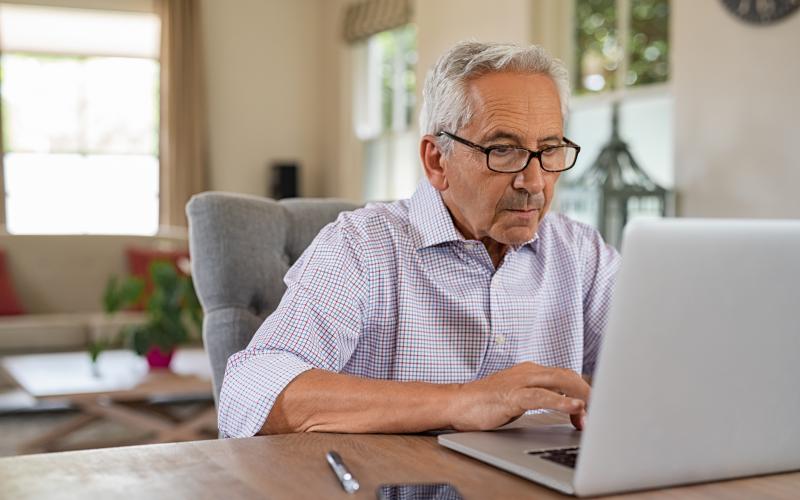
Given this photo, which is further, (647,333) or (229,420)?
(229,420)

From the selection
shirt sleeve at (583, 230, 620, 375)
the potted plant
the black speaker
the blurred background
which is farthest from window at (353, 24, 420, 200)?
shirt sleeve at (583, 230, 620, 375)

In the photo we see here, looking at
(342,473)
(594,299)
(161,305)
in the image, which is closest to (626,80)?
(161,305)

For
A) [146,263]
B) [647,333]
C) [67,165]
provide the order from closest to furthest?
[647,333], [146,263], [67,165]

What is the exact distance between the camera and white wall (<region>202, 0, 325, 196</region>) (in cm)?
800

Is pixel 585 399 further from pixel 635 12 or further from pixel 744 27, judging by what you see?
pixel 635 12

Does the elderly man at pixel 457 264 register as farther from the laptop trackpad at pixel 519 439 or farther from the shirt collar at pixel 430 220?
the laptop trackpad at pixel 519 439

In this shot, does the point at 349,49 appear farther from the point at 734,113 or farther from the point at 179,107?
the point at 734,113

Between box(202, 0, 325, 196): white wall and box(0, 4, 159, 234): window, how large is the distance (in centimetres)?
51

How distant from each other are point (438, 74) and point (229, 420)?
64 centimetres

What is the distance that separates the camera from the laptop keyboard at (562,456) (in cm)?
94

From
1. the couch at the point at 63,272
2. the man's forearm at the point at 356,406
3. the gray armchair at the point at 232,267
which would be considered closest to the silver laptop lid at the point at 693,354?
the man's forearm at the point at 356,406

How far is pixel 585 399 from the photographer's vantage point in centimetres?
114

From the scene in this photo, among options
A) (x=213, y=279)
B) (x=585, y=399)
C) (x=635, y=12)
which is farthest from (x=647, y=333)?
(x=635, y=12)

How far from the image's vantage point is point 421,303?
1.50 m
